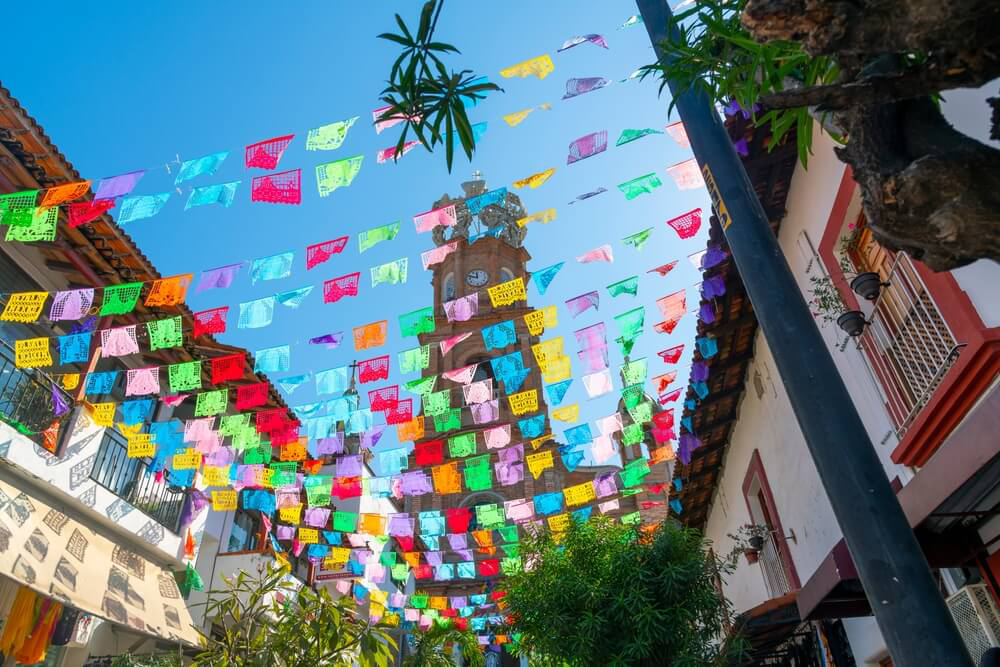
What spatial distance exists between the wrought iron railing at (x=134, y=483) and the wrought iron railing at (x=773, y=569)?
1150 cm

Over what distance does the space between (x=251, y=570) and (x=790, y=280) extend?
1612 cm

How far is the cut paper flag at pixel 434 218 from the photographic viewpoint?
35.3 ft

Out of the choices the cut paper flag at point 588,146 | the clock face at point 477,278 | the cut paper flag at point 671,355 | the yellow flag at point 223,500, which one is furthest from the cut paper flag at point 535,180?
the clock face at point 477,278

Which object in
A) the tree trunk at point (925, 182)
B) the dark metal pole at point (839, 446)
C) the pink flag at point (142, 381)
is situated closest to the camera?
the tree trunk at point (925, 182)

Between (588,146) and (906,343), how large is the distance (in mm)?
5265

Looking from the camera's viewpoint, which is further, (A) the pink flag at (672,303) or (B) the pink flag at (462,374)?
(B) the pink flag at (462,374)

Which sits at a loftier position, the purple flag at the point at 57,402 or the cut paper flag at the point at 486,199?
the cut paper flag at the point at 486,199

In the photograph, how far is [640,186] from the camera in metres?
9.95

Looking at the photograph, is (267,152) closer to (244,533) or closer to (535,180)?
(535,180)

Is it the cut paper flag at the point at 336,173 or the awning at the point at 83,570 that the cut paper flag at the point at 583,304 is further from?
the awning at the point at 83,570

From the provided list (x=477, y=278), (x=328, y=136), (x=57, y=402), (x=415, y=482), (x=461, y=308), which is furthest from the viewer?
(x=477, y=278)

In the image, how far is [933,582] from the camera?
257 cm

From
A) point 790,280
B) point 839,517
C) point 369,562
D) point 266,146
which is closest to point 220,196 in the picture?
point 266,146

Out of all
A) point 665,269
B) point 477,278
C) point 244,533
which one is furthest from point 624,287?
point 477,278
